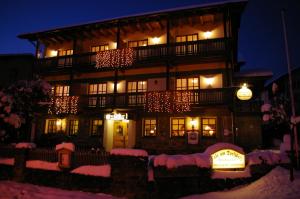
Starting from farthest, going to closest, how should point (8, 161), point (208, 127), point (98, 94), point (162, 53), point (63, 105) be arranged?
1. point (63, 105)
2. point (98, 94)
3. point (162, 53)
4. point (208, 127)
5. point (8, 161)

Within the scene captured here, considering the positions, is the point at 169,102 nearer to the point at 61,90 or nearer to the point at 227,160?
the point at 227,160

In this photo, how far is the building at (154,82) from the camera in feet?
58.7

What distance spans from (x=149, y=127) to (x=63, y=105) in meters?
6.90

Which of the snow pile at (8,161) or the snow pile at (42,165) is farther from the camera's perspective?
the snow pile at (8,161)

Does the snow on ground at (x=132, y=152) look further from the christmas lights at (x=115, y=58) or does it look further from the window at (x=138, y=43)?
the window at (x=138, y=43)

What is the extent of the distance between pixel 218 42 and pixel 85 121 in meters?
12.0

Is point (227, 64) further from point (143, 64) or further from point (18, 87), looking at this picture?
point (18, 87)

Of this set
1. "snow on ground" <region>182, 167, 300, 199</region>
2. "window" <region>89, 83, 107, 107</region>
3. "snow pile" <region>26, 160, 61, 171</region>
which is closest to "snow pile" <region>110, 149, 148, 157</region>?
"snow on ground" <region>182, 167, 300, 199</region>

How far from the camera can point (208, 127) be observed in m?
18.7

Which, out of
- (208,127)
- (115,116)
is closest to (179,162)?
(208,127)

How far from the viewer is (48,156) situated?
13969mm

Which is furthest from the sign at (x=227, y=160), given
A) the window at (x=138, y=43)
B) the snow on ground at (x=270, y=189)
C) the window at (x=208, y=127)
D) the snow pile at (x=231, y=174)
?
the window at (x=138, y=43)

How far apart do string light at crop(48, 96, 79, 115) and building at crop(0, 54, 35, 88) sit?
8.22m

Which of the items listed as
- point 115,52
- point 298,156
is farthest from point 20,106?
point 298,156
